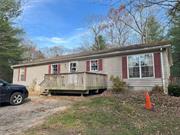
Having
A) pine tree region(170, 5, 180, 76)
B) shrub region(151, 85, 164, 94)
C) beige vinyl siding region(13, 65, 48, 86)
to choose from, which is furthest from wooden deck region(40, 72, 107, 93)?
pine tree region(170, 5, 180, 76)

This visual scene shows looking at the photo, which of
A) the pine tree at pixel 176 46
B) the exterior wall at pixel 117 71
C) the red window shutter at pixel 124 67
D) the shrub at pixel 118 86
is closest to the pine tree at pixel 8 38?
Result: the exterior wall at pixel 117 71

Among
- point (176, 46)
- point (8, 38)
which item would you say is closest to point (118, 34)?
point (176, 46)

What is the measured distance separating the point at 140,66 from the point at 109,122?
891cm

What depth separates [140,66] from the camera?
15.1 meters

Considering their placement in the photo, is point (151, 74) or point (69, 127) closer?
point (69, 127)

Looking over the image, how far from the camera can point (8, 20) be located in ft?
77.8

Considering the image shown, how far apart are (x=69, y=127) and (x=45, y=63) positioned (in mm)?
14915

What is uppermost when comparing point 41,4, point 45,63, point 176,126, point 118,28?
point 118,28

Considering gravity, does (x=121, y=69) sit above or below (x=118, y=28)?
below

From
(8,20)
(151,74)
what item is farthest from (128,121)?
(8,20)

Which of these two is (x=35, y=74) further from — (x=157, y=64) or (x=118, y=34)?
(x=118, y=34)

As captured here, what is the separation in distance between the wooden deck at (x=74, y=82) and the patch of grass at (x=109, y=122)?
4672 millimetres

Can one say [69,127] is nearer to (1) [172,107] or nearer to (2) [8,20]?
(1) [172,107]

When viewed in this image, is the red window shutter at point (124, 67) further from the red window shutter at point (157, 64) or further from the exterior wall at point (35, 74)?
the exterior wall at point (35, 74)
